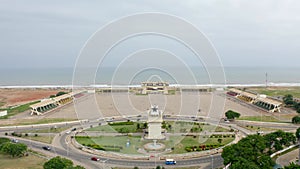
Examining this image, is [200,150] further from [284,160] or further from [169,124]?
[169,124]

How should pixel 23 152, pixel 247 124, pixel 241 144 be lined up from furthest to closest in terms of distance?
pixel 247 124, pixel 23 152, pixel 241 144

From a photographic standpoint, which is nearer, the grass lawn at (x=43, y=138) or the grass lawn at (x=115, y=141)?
the grass lawn at (x=115, y=141)

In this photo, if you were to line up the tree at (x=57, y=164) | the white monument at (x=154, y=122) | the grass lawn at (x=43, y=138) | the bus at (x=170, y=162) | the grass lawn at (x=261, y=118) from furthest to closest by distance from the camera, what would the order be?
the grass lawn at (x=261, y=118) → the grass lawn at (x=43, y=138) → the white monument at (x=154, y=122) → the bus at (x=170, y=162) → the tree at (x=57, y=164)

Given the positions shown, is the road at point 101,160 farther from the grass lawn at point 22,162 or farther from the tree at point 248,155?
the tree at point 248,155

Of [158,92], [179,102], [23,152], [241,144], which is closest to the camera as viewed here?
[241,144]

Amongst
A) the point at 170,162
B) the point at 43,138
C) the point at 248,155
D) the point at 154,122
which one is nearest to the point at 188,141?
the point at 154,122

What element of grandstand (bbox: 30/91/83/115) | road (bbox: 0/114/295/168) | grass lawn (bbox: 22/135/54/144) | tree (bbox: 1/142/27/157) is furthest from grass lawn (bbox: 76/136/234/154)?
grandstand (bbox: 30/91/83/115)

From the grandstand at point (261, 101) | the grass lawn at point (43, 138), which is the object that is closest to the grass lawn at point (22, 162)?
the grass lawn at point (43, 138)

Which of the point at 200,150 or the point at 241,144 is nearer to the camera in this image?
the point at 241,144

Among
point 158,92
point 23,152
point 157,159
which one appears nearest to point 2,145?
point 23,152
